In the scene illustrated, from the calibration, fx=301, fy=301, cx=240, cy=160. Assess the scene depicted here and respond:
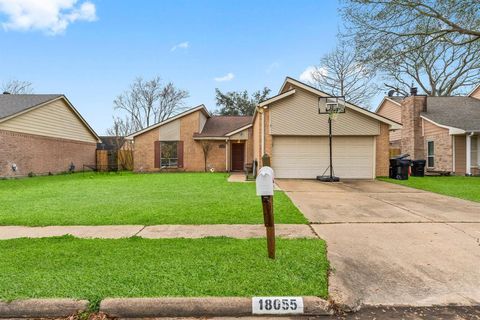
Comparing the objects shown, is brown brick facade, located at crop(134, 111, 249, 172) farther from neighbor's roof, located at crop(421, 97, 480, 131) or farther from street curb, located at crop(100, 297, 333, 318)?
street curb, located at crop(100, 297, 333, 318)

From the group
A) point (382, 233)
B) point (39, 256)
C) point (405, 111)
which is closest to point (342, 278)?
point (382, 233)

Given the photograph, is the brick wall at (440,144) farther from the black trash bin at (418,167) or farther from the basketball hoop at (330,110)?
the basketball hoop at (330,110)

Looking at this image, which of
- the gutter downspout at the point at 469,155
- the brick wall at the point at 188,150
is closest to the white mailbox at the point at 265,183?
the brick wall at the point at 188,150

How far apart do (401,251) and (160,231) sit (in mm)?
3803

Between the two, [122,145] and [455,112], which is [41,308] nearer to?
[455,112]

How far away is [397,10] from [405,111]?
32.3ft

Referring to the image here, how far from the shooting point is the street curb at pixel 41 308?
8.87 feet

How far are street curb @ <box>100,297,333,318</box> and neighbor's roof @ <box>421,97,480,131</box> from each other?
18455 mm

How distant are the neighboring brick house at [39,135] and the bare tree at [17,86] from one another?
21329mm

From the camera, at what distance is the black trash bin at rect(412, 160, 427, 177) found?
17.2 meters

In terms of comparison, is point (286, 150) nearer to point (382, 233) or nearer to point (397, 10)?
point (397, 10)

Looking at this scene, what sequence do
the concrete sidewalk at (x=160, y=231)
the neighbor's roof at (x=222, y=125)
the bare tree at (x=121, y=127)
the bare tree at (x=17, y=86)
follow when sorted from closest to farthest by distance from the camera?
the concrete sidewalk at (x=160, y=231)
the neighbor's roof at (x=222, y=125)
the bare tree at (x=121, y=127)
the bare tree at (x=17, y=86)

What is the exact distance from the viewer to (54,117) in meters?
20.2

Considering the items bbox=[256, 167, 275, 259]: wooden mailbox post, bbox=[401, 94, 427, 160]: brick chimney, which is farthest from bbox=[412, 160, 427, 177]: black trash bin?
bbox=[256, 167, 275, 259]: wooden mailbox post
